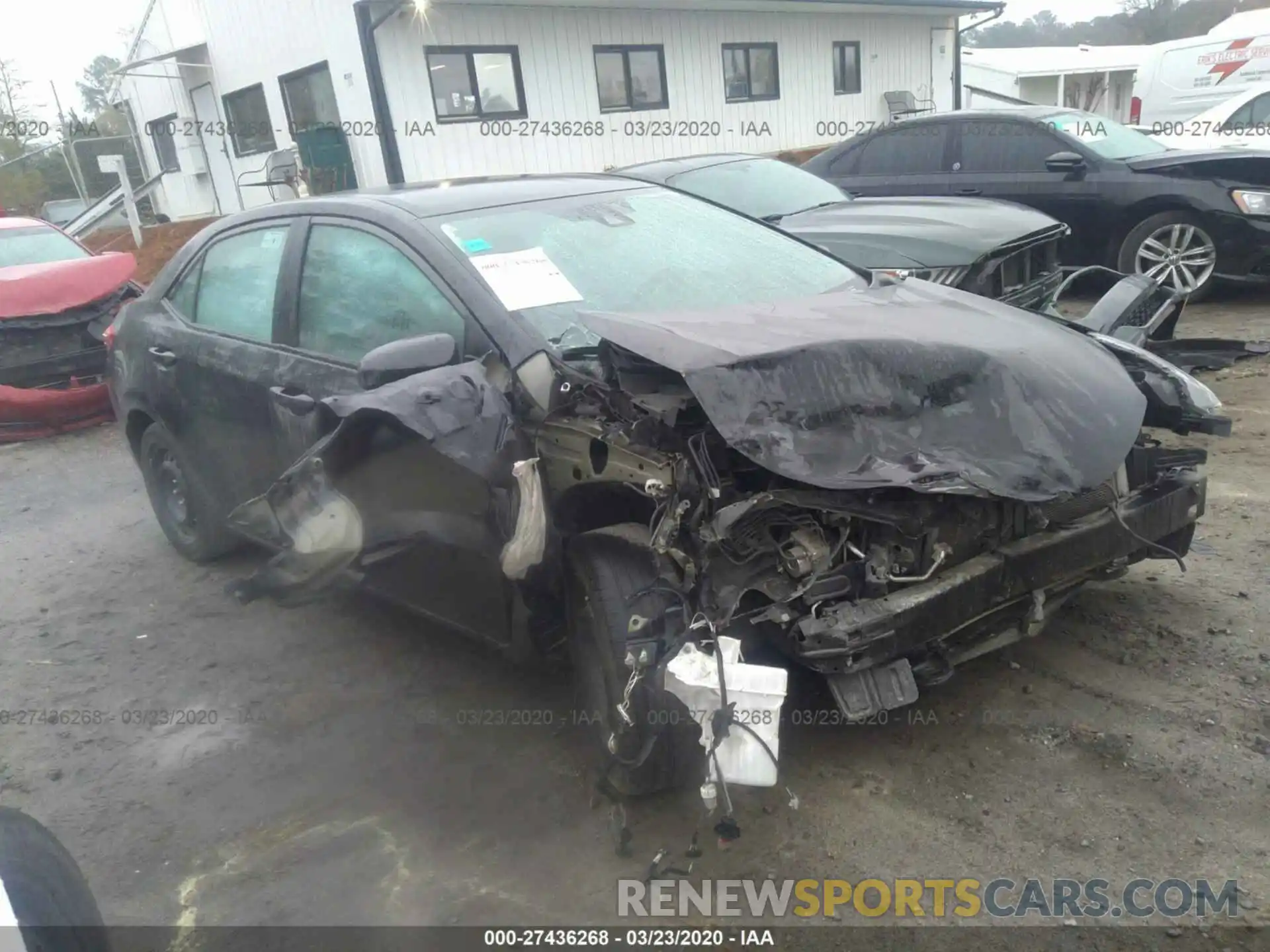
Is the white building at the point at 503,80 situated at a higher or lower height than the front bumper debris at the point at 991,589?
higher

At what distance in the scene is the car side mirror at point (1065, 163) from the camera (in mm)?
7816

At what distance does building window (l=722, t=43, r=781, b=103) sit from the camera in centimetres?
1689

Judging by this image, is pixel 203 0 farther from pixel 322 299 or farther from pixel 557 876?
pixel 557 876

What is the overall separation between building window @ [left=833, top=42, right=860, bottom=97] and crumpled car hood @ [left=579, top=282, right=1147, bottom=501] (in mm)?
17483

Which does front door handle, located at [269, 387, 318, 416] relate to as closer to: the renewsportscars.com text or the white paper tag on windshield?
the white paper tag on windshield

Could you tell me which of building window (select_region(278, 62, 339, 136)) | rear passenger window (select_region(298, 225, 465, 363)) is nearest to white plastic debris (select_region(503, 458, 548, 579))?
rear passenger window (select_region(298, 225, 465, 363))

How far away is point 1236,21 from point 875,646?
21.7 metres

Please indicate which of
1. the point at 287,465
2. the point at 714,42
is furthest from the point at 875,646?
the point at 714,42

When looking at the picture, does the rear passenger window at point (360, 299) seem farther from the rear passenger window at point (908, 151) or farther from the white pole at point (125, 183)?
the white pole at point (125, 183)

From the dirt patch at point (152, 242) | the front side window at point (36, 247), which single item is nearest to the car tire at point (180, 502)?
the front side window at point (36, 247)

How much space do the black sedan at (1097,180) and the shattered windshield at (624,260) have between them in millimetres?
4987

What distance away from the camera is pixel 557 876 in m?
2.61

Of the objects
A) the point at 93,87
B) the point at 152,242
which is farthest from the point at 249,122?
the point at 93,87

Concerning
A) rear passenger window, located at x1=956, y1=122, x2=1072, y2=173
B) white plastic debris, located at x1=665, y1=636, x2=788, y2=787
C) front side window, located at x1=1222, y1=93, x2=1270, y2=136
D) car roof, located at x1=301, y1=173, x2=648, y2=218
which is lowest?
white plastic debris, located at x1=665, y1=636, x2=788, y2=787
